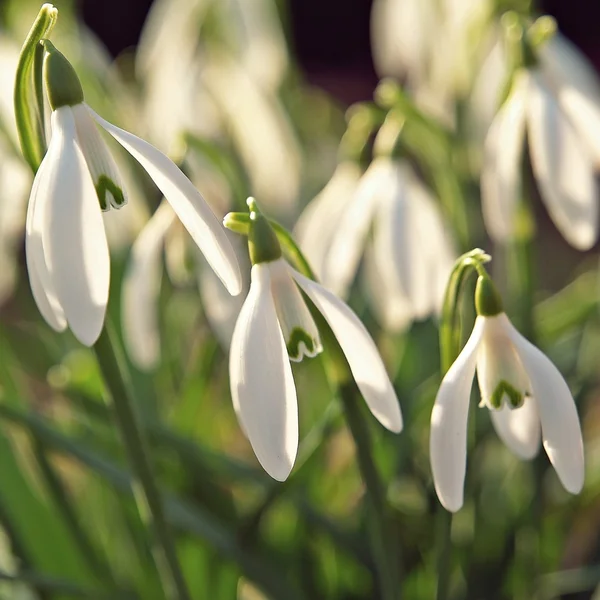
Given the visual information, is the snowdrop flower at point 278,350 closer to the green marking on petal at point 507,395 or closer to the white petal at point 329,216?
the green marking on petal at point 507,395

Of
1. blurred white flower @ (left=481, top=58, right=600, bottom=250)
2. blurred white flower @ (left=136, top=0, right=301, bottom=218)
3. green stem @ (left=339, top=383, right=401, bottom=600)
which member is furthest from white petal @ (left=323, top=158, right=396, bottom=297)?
blurred white flower @ (left=136, top=0, right=301, bottom=218)

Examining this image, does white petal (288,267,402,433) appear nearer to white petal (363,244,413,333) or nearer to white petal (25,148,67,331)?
white petal (25,148,67,331)

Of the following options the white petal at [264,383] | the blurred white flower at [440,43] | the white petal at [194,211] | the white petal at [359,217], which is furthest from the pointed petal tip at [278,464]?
the blurred white flower at [440,43]

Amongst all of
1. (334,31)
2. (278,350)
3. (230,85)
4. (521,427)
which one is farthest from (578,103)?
(334,31)

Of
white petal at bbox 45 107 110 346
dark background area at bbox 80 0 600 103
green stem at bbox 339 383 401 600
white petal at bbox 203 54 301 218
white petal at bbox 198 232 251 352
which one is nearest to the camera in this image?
white petal at bbox 45 107 110 346

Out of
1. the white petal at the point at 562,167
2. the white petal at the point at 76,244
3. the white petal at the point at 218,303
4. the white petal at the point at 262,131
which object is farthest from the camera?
the white petal at the point at 262,131

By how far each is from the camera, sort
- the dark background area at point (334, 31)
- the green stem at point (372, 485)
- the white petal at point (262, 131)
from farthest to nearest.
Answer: the dark background area at point (334, 31) → the white petal at point (262, 131) → the green stem at point (372, 485)

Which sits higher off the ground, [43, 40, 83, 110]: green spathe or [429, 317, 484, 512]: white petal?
[43, 40, 83, 110]: green spathe

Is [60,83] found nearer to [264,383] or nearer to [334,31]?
[264,383]

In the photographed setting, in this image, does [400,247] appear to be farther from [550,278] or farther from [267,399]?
[550,278]
